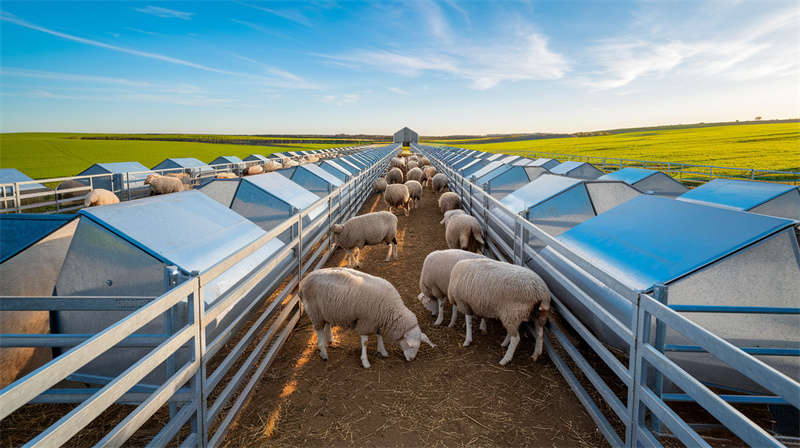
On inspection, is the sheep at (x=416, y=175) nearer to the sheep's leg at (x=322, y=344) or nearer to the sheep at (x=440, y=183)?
the sheep at (x=440, y=183)

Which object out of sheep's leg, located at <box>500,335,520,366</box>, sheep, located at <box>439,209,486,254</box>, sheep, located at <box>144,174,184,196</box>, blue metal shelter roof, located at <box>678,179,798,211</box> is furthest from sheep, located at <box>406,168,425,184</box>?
sheep's leg, located at <box>500,335,520,366</box>

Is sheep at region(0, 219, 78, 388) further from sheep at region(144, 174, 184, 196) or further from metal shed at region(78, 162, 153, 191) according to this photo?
metal shed at region(78, 162, 153, 191)

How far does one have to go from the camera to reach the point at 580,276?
4559mm

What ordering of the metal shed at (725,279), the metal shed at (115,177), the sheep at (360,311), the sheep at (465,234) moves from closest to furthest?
the metal shed at (725,279) < the sheep at (360,311) < the sheep at (465,234) < the metal shed at (115,177)

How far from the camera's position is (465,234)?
27.5 feet

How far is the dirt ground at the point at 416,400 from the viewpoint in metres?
3.72

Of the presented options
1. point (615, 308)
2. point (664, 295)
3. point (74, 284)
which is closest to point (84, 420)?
point (74, 284)

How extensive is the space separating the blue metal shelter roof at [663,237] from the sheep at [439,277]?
5.74ft

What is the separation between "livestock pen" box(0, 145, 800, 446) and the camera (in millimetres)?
2031

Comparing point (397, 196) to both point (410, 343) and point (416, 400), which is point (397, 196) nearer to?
point (410, 343)

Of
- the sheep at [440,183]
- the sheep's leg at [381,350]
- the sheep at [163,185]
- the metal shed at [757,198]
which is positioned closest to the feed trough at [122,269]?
the sheep's leg at [381,350]

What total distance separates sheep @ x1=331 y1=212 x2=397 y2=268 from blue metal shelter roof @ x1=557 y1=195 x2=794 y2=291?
5.08 m

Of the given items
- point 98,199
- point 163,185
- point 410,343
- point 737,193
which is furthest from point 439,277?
point 163,185

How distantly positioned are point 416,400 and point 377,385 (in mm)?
537
